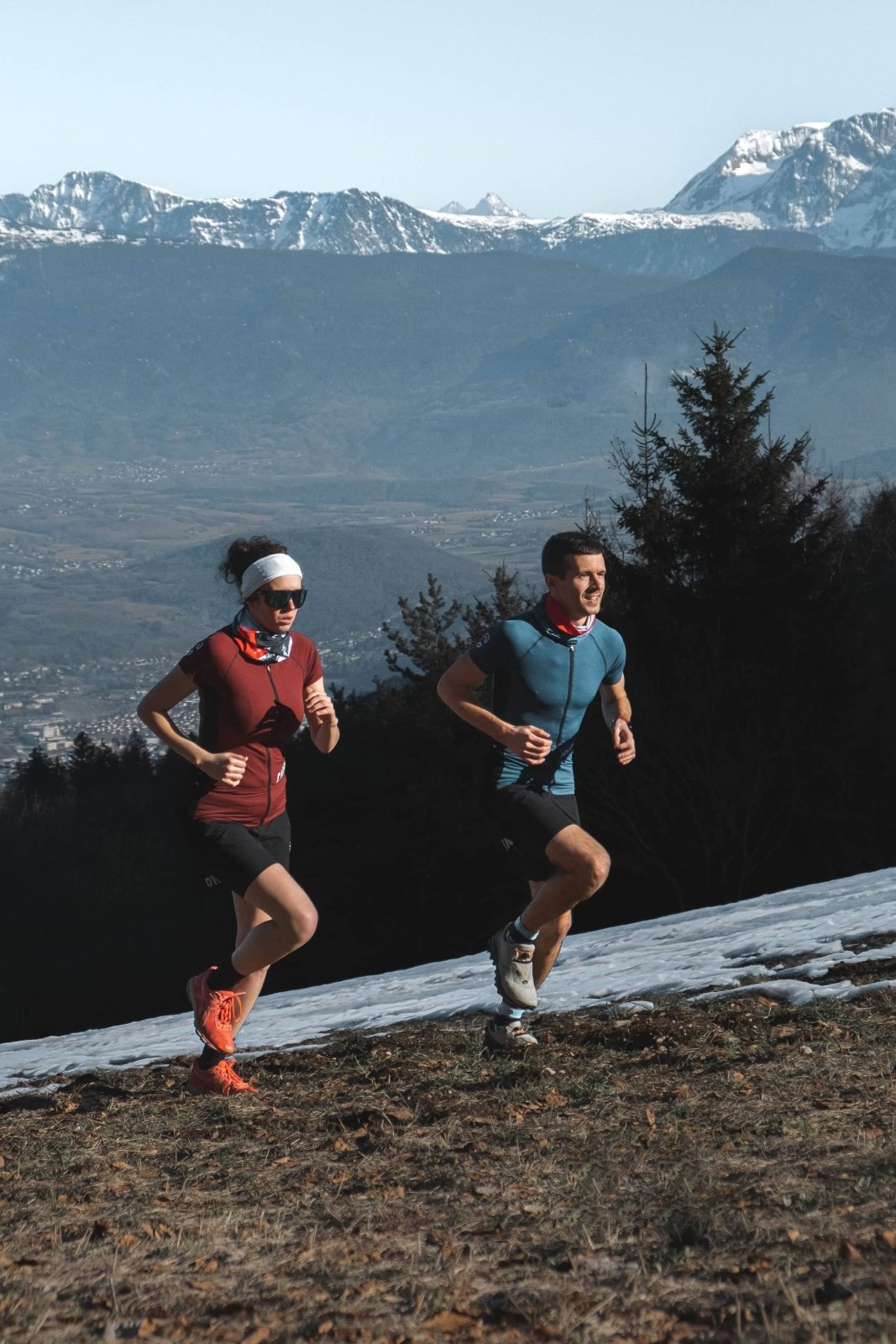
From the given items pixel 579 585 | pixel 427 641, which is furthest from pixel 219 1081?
pixel 427 641

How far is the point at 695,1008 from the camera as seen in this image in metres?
6.97

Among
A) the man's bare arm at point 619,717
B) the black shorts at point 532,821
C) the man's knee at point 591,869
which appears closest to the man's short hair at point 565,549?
the man's bare arm at point 619,717

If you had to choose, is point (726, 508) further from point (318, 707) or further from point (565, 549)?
point (318, 707)

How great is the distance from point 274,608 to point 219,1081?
6.27ft

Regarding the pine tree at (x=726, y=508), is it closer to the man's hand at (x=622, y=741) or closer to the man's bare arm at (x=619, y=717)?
the man's bare arm at (x=619, y=717)

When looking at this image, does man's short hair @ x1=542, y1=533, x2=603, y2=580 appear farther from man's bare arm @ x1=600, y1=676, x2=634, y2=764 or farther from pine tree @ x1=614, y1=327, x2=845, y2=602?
pine tree @ x1=614, y1=327, x2=845, y2=602

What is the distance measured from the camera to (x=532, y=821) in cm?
625

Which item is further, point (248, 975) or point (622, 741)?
point (622, 741)

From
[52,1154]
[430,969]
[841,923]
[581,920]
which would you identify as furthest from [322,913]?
[52,1154]

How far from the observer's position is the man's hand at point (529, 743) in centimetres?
609

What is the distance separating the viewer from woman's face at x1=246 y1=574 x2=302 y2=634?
606cm

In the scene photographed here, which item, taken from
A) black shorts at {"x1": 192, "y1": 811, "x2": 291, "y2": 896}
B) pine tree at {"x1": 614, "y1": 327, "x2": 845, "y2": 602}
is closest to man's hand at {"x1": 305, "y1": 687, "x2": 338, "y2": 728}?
black shorts at {"x1": 192, "y1": 811, "x2": 291, "y2": 896}

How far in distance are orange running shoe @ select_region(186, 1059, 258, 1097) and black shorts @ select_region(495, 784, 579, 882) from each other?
1.44m

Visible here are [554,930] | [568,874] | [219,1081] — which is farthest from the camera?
[554,930]
